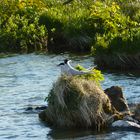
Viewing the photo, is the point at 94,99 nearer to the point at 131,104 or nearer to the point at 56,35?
the point at 131,104

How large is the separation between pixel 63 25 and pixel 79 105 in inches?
999

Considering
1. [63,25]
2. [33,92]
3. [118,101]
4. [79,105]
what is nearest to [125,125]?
[79,105]

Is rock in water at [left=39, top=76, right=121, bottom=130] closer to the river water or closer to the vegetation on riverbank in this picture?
the river water

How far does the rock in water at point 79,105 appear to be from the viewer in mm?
23109

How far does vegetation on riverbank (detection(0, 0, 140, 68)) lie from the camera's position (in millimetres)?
43969

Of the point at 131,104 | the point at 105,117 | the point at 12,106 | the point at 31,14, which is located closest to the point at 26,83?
the point at 12,106

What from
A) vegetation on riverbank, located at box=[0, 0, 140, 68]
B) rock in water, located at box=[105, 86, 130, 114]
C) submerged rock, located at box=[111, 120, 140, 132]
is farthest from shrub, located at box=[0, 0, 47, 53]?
submerged rock, located at box=[111, 120, 140, 132]

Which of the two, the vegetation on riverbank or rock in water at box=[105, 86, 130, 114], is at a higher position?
the vegetation on riverbank

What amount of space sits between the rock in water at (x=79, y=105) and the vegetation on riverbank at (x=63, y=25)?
14.3 meters

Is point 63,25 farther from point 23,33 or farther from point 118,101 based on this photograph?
point 118,101

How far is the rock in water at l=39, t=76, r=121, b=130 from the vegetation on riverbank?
1425 cm

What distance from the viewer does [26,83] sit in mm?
33500

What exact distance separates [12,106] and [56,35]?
68.4 ft

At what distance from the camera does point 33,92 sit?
30938 mm
